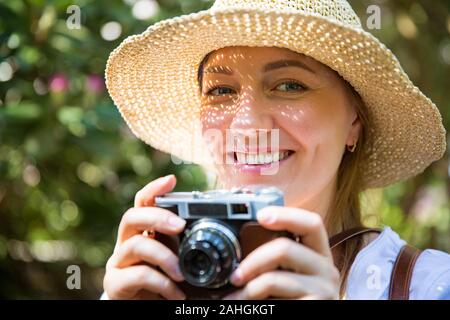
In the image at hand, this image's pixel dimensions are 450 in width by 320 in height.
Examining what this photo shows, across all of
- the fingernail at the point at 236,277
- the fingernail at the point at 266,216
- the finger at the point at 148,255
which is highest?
the fingernail at the point at 266,216

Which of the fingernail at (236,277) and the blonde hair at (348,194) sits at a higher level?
the blonde hair at (348,194)

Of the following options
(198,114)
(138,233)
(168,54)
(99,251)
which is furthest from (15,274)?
(138,233)

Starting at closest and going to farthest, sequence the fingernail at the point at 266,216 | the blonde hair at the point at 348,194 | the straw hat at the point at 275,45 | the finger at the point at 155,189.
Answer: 1. the fingernail at the point at 266,216
2. the finger at the point at 155,189
3. the straw hat at the point at 275,45
4. the blonde hair at the point at 348,194

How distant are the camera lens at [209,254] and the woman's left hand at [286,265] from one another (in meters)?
0.02

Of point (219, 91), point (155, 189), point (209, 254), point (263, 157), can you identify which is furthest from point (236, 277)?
point (219, 91)

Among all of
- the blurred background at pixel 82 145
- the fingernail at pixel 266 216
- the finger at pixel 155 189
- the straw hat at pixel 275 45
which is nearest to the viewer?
the fingernail at pixel 266 216

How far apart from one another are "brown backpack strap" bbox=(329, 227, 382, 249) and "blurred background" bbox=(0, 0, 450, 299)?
1.15 ft

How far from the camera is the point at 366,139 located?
52.6 inches

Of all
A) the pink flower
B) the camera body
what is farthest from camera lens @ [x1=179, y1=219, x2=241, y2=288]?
the pink flower

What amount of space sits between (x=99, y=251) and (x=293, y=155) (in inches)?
71.8

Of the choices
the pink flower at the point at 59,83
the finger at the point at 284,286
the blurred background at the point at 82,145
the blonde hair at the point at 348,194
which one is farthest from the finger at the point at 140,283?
the pink flower at the point at 59,83

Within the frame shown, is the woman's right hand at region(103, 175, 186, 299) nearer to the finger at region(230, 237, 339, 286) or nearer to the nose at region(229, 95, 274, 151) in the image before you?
the finger at region(230, 237, 339, 286)

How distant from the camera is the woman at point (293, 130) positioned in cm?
91

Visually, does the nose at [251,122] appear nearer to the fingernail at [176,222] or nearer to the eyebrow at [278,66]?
the eyebrow at [278,66]
